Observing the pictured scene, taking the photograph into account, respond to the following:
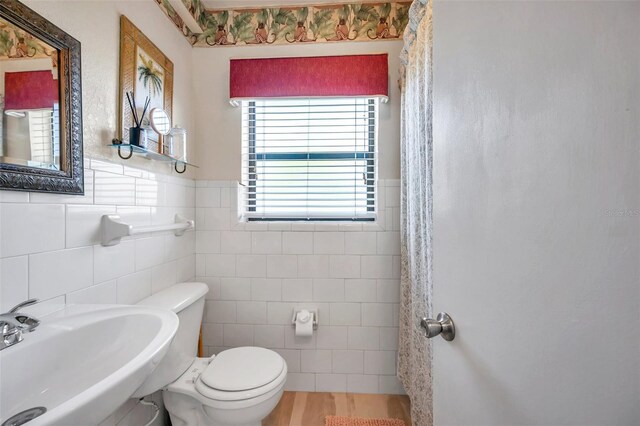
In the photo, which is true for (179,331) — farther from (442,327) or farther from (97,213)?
(442,327)

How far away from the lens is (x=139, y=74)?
1293 millimetres

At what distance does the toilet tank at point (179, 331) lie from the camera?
3.84 ft

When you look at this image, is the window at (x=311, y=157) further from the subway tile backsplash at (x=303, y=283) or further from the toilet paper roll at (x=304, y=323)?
the toilet paper roll at (x=304, y=323)

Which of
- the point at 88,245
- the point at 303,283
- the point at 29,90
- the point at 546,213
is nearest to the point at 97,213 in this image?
the point at 88,245

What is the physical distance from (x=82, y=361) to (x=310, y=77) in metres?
1.74

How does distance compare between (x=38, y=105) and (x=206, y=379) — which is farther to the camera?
(x=206, y=379)

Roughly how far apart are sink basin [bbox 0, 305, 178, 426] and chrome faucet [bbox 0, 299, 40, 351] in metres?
0.02

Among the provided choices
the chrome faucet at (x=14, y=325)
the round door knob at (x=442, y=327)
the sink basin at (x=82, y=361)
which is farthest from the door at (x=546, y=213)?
the chrome faucet at (x=14, y=325)

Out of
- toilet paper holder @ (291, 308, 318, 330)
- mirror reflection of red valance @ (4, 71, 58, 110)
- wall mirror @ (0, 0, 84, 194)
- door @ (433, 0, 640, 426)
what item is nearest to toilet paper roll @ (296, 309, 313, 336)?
toilet paper holder @ (291, 308, 318, 330)

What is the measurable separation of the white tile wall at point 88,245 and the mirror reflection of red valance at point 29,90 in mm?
232

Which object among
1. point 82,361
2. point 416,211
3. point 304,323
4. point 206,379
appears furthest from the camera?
point 304,323

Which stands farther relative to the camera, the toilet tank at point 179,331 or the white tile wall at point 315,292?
the white tile wall at point 315,292

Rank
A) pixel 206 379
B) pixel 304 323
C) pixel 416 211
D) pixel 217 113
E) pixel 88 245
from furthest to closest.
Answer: pixel 217 113
pixel 304 323
pixel 416 211
pixel 206 379
pixel 88 245

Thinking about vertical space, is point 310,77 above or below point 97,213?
above
